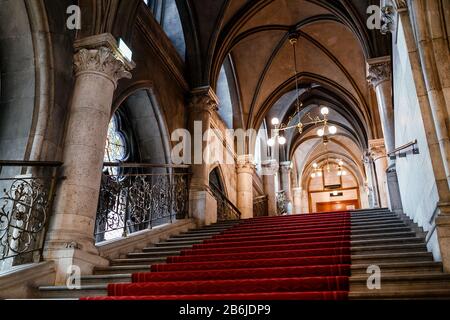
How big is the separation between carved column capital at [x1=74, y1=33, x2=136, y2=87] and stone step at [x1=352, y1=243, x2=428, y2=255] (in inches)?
169

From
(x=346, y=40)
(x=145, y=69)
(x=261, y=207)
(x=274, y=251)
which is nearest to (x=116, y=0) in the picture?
(x=145, y=69)

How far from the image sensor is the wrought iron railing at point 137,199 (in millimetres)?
6305

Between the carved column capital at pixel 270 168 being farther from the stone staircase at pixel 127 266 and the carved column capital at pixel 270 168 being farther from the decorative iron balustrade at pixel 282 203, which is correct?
the stone staircase at pixel 127 266

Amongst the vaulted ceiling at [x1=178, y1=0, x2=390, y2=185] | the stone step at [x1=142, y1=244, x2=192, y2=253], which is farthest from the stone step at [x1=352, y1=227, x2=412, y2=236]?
the vaulted ceiling at [x1=178, y1=0, x2=390, y2=185]

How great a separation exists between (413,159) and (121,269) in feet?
12.3

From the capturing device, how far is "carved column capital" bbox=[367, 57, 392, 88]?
8.57 meters

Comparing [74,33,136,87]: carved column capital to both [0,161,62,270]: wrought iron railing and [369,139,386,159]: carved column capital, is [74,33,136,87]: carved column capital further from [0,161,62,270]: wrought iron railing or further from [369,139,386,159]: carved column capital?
[369,139,386,159]: carved column capital

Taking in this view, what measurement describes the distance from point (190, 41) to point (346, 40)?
19.5 ft

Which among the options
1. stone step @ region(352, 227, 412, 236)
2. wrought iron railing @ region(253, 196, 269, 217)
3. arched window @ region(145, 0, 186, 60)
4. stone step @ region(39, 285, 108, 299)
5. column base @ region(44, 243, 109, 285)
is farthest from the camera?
wrought iron railing @ region(253, 196, 269, 217)

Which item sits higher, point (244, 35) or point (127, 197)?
point (244, 35)

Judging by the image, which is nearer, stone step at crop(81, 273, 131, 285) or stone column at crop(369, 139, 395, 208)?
stone step at crop(81, 273, 131, 285)

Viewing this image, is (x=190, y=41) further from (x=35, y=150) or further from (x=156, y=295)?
(x=156, y=295)

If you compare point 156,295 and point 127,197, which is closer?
point 156,295

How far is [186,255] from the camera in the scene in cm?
534
